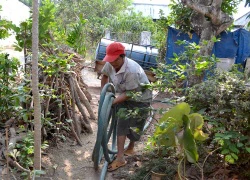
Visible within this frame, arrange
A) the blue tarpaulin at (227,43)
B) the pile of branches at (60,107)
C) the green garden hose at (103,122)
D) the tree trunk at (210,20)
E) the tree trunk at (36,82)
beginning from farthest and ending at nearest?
the blue tarpaulin at (227,43)
the tree trunk at (210,20)
the pile of branches at (60,107)
the green garden hose at (103,122)
the tree trunk at (36,82)

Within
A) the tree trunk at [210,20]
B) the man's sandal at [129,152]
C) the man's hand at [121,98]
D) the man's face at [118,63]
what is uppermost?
the tree trunk at [210,20]

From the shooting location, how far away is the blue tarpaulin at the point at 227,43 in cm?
885

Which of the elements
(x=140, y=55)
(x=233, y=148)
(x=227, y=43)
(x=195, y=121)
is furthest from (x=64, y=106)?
(x=227, y=43)

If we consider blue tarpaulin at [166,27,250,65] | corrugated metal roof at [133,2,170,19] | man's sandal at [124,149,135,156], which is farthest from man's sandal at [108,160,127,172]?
corrugated metal roof at [133,2,170,19]

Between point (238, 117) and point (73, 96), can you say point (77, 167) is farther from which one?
point (238, 117)

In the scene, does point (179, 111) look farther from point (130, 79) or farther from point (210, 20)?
point (210, 20)

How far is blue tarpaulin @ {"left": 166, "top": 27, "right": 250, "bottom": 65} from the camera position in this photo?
8852mm

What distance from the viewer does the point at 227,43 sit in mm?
8891

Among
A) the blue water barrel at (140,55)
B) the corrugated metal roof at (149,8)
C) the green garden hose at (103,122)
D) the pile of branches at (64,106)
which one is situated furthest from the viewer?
the corrugated metal roof at (149,8)

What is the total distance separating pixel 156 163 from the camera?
3.43 m

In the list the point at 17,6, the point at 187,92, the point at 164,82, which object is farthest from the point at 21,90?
the point at 17,6

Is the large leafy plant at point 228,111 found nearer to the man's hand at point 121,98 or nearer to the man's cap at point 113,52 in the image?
the man's hand at point 121,98

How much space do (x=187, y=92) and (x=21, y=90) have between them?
194 cm

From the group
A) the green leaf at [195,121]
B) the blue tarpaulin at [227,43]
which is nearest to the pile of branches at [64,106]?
the green leaf at [195,121]
